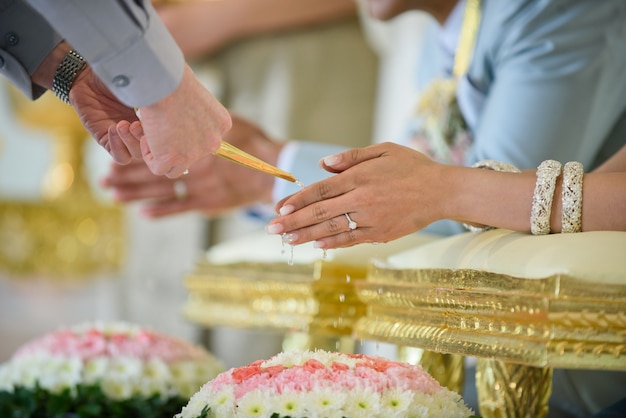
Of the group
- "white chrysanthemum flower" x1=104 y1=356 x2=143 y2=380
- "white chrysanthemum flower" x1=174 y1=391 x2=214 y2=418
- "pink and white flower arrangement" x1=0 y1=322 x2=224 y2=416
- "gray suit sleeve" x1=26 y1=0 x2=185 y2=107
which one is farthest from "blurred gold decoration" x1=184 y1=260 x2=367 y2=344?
"gray suit sleeve" x1=26 y1=0 x2=185 y2=107

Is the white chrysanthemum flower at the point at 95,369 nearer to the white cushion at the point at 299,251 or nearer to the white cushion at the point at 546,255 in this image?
the white cushion at the point at 299,251

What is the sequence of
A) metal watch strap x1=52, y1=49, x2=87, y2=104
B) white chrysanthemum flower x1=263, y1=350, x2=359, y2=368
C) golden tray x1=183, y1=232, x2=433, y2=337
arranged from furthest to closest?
golden tray x1=183, y1=232, x2=433, y2=337
metal watch strap x1=52, y1=49, x2=87, y2=104
white chrysanthemum flower x1=263, y1=350, x2=359, y2=368

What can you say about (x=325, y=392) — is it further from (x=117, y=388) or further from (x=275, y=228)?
(x=117, y=388)

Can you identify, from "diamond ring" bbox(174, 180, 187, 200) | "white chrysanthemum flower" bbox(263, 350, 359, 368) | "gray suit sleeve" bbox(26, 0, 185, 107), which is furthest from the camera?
"diamond ring" bbox(174, 180, 187, 200)

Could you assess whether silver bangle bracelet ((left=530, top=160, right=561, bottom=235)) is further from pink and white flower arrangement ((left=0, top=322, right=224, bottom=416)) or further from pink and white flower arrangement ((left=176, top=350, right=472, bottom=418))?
pink and white flower arrangement ((left=0, top=322, right=224, bottom=416))

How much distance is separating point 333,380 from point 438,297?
0.58 feet

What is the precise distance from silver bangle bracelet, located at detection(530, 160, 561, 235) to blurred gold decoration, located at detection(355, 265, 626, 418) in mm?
83

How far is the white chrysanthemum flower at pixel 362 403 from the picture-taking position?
72 cm

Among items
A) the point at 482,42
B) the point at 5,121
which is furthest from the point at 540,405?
the point at 5,121

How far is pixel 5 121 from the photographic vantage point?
15.7 ft

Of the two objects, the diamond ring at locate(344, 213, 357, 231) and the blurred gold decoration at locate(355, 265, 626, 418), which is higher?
the diamond ring at locate(344, 213, 357, 231)

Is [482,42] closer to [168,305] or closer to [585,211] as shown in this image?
[585,211]

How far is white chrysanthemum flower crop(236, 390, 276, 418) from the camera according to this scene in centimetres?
73

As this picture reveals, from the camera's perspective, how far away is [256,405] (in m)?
0.74
